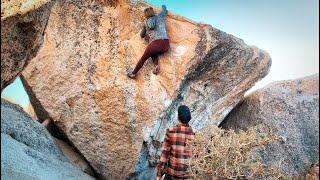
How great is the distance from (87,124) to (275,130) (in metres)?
5.95

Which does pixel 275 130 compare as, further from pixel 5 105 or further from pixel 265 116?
pixel 5 105

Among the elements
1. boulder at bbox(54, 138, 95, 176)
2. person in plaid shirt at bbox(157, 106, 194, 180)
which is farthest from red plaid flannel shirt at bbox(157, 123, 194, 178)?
boulder at bbox(54, 138, 95, 176)

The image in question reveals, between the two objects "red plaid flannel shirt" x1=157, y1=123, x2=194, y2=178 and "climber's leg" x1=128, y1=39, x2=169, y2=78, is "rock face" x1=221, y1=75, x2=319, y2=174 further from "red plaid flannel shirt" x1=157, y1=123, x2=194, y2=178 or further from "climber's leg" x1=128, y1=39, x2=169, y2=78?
"red plaid flannel shirt" x1=157, y1=123, x2=194, y2=178

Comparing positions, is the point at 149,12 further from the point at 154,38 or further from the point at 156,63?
the point at 156,63

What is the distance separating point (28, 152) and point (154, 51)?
4215mm

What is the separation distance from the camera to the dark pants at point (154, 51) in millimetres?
12311

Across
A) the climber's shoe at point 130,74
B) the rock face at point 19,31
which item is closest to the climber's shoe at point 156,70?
the climber's shoe at point 130,74

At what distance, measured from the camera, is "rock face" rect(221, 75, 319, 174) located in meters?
14.6

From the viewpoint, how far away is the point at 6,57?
706cm

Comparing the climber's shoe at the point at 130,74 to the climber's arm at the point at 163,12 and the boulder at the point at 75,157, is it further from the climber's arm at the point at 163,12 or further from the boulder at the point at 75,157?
the boulder at the point at 75,157

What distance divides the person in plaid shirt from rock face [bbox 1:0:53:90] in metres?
3.30

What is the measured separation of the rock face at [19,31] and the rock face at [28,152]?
5.79 ft

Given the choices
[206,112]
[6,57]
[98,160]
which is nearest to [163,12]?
[206,112]

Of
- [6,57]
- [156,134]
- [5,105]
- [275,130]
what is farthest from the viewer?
[275,130]
